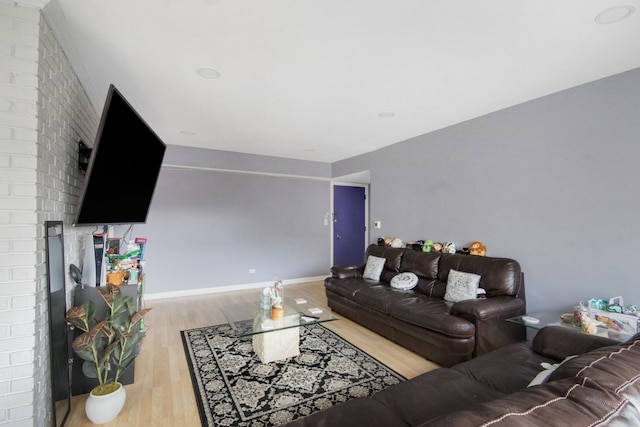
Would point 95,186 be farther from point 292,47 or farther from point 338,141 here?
point 338,141

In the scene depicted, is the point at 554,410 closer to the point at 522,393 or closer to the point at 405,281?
the point at 522,393

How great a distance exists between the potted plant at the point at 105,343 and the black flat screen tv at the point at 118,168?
1.98 feet

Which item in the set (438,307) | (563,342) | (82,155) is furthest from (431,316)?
(82,155)

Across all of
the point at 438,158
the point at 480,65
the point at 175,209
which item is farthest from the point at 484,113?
the point at 175,209

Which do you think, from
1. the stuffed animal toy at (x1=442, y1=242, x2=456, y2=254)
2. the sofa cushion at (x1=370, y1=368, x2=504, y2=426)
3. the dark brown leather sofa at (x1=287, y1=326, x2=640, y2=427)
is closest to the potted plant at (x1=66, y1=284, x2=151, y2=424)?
the dark brown leather sofa at (x1=287, y1=326, x2=640, y2=427)

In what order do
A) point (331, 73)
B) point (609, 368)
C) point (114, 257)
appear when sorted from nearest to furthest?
point (609, 368) < point (331, 73) < point (114, 257)

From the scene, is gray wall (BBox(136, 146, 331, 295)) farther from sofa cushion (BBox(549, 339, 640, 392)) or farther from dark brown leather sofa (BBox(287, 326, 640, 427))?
sofa cushion (BBox(549, 339, 640, 392))

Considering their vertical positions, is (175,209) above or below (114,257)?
above

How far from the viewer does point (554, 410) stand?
2.30ft

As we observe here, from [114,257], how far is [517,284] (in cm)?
388

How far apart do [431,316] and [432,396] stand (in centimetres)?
124

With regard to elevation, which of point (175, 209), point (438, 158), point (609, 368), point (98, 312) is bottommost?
point (98, 312)

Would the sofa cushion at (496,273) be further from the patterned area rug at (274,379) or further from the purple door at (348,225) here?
the purple door at (348,225)

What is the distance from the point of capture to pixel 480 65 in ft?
7.28
